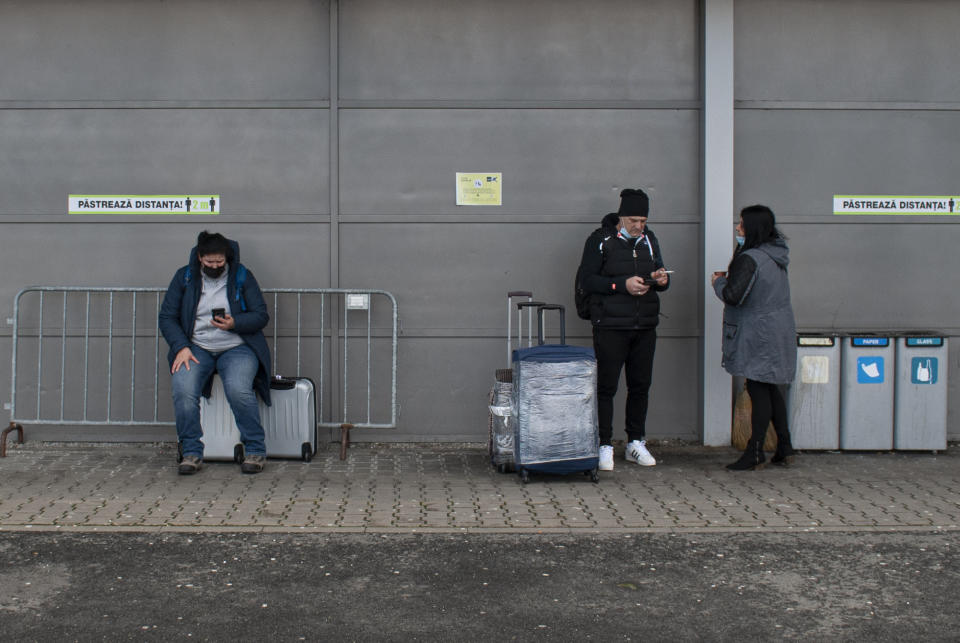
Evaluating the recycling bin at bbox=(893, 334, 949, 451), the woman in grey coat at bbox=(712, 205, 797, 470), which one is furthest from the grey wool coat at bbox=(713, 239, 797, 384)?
the recycling bin at bbox=(893, 334, 949, 451)

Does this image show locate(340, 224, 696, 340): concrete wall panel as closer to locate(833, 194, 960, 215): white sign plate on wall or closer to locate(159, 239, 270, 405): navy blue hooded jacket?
locate(159, 239, 270, 405): navy blue hooded jacket

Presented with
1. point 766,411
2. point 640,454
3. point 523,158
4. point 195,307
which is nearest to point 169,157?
point 195,307

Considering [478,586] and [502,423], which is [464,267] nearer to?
[502,423]

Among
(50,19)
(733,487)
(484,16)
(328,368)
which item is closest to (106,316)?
(328,368)

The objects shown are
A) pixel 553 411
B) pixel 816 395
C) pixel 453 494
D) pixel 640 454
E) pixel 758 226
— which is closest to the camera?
pixel 453 494

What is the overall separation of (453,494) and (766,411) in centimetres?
234

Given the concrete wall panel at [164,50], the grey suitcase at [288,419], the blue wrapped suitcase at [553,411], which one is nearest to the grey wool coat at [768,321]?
the blue wrapped suitcase at [553,411]

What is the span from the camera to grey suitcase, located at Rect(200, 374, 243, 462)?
23.6 feet

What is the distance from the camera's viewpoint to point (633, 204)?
7039mm

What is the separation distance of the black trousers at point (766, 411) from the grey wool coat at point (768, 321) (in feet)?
0.40

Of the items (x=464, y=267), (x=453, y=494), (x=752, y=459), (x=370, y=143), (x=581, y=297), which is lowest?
(x=453, y=494)

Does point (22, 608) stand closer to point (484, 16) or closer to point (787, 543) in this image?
point (787, 543)

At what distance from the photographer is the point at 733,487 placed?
663cm

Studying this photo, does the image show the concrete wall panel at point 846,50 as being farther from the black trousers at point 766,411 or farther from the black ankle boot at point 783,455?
the black ankle boot at point 783,455
